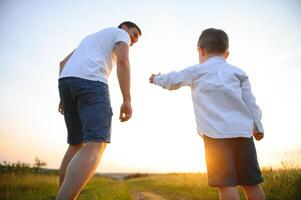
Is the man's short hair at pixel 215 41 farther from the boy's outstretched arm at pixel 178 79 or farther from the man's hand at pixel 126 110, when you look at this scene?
the man's hand at pixel 126 110

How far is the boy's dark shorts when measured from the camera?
10.2 ft

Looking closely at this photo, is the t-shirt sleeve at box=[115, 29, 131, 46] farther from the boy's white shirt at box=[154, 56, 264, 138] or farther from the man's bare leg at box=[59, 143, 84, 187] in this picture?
the man's bare leg at box=[59, 143, 84, 187]

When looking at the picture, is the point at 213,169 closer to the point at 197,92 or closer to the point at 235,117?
the point at 235,117

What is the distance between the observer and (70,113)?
11.1 ft

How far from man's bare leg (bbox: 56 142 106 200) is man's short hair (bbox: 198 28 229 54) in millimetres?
1646

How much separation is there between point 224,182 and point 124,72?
1470 mm

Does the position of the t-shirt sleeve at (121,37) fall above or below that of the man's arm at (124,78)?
above

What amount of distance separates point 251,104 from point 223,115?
45cm

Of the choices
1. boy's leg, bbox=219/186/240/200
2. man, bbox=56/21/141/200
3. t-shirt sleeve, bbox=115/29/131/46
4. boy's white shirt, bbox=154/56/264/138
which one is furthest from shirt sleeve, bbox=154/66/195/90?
boy's leg, bbox=219/186/240/200

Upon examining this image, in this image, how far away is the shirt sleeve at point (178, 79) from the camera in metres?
3.45

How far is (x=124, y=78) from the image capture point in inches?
130

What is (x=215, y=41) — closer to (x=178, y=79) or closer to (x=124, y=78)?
(x=178, y=79)

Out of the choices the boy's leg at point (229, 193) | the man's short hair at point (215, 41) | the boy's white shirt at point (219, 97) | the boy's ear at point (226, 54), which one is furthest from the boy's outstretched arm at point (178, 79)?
the boy's leg at point (229, 193)

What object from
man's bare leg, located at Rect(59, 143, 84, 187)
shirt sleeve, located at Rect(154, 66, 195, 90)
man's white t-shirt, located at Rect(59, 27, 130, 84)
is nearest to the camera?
man's white t-shirt, located at Rect(59, 27, 130, 84)
